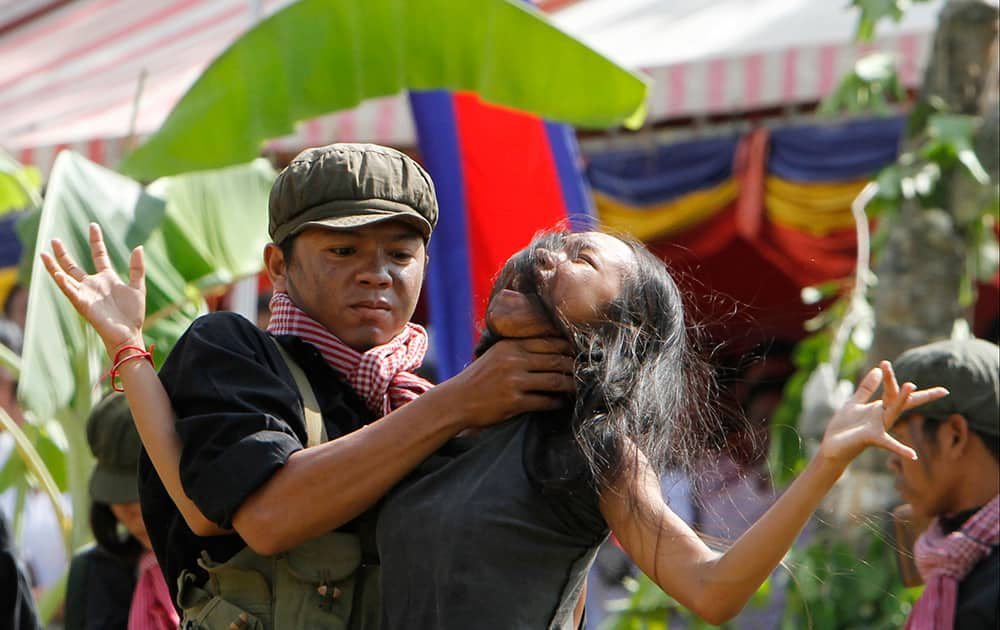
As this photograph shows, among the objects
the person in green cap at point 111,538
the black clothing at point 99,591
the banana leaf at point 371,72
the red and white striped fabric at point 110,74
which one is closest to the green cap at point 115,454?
the person in green cap at point 111,538

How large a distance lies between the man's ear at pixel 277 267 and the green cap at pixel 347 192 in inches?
1.4

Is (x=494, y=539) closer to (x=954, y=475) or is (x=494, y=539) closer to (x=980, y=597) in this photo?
(x=980, y=597)

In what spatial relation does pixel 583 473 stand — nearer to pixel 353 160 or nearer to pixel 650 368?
pixel 650 368

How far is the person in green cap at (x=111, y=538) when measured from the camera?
335 centimetres

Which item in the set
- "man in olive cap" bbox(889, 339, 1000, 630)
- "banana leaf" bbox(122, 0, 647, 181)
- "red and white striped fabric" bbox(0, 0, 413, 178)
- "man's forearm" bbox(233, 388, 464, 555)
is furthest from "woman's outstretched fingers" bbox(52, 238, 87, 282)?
"red and white striped fabric" bbox(0, 0, 413, 178)

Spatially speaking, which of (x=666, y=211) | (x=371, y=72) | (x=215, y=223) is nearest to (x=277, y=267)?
(x=371, y=72)

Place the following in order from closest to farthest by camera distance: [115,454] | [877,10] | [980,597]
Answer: [980,597]
[115,454]
[877,10]

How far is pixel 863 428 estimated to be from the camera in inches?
67.6

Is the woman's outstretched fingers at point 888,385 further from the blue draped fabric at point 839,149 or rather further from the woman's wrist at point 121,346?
the blue draped fabric at point 839,149

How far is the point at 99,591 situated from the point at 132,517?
19 cm

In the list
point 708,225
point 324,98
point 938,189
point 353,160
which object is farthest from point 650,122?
point 353,160

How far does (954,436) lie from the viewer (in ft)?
10.1

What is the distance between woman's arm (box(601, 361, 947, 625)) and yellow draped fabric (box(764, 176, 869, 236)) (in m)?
5.29

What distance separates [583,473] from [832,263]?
5381mm
